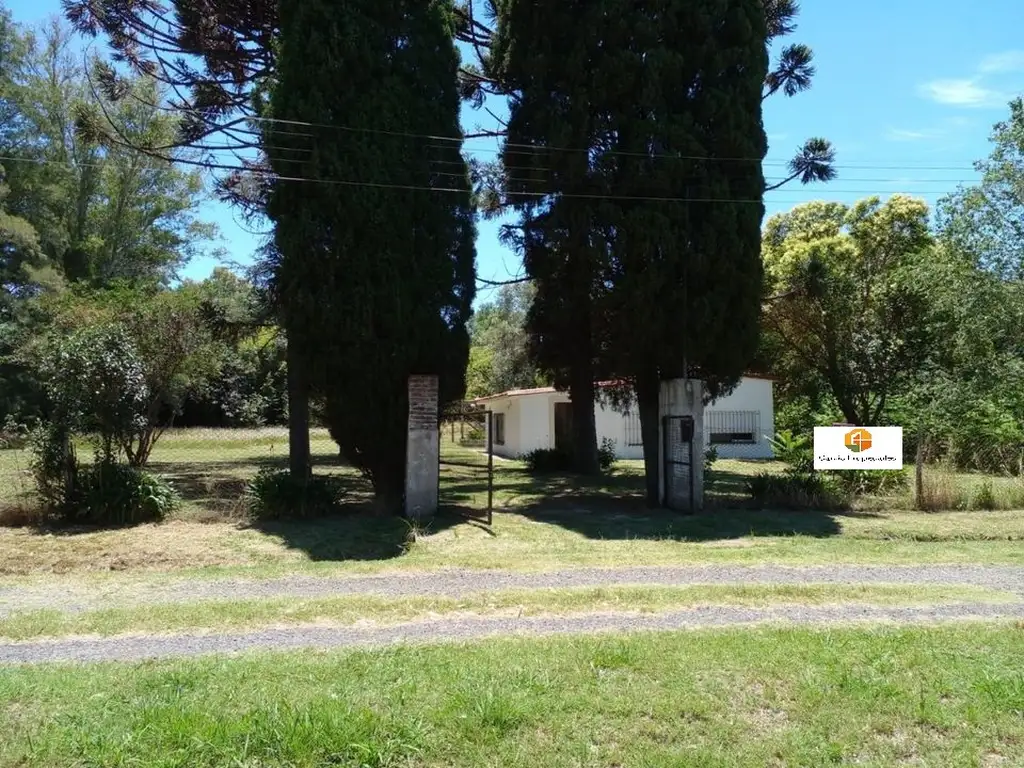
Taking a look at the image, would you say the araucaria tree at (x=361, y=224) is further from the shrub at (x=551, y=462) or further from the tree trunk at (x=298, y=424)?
the shrub at (x=551, y=462)

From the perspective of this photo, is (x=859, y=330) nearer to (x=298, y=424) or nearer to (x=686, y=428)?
(x=686, y=428)

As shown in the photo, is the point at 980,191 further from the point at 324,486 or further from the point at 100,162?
the point at 100,162

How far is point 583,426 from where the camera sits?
21.6m

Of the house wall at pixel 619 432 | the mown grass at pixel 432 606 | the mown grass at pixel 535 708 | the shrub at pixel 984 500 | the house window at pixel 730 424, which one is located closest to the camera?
the mown grass at pixel 535 708

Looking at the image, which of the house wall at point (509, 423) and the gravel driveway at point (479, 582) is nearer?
the gravel driveway at point (479, 582)

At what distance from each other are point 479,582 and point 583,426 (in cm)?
1360

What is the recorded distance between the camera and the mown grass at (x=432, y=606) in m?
6.53

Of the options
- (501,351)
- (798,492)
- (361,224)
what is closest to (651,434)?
(798,492)

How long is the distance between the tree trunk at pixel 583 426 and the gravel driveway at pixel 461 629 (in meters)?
12.6

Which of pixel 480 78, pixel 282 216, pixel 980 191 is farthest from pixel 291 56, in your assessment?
pixel 980 191

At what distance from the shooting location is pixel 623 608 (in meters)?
7.00

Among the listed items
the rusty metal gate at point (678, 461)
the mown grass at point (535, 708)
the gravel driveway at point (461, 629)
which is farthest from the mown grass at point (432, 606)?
the rusty metal gate at point (678, 461)

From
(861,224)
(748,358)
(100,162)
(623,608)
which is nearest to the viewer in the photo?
(623,608)

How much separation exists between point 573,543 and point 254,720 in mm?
7241
